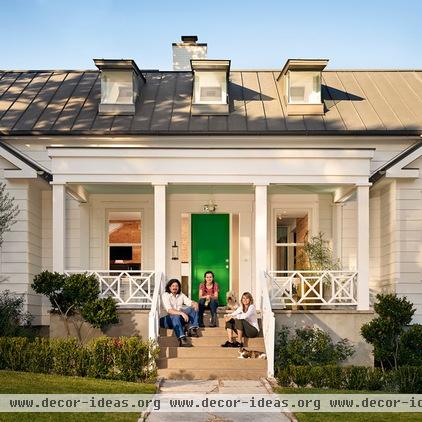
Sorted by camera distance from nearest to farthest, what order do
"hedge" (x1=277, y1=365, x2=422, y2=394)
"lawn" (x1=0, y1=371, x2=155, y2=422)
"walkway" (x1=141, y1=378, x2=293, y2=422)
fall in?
1. "lawn" (x1=0, y1=371, x2=155, y2=422)
2. "walkway" (x1=141, y1=378, x2=293, y2=422)
3. "hedge" (x1=277, y1=365, x2=422, y2=394)

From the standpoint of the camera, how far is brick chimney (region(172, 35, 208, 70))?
78.2 feet

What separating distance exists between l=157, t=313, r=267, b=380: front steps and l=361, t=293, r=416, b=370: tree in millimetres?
2074

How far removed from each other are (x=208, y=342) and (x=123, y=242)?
4.99 m

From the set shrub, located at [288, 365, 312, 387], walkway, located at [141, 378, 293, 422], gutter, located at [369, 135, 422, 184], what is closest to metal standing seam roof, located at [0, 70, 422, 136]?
gutter, located at [369, 135, 422, 184]

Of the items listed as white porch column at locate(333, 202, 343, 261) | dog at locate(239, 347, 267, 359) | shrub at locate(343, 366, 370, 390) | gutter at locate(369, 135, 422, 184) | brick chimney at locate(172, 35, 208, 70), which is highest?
brick chimney at locate(172, 35, 208, 70)

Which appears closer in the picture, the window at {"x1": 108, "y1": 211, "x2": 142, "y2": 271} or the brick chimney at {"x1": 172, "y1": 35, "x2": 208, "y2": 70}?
the window at {"x1": 108, "y1": 211, "x2": 142, "y2": 271}

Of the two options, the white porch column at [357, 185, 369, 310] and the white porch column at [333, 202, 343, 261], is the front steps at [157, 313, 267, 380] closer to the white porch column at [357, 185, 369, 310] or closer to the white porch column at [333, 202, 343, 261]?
the white porch column at [357, 185, 369, 310]

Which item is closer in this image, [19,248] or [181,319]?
[181,319]

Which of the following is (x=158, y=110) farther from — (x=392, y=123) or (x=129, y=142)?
(x=392, y=123)

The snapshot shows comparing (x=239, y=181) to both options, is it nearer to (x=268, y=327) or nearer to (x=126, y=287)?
(x=268, y=327)

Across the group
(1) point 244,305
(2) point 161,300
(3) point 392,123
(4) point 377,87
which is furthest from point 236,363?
(4) point 377,87

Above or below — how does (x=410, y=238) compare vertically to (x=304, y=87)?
below

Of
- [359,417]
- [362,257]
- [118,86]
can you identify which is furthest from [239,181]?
[359,417]

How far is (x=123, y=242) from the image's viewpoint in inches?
797
